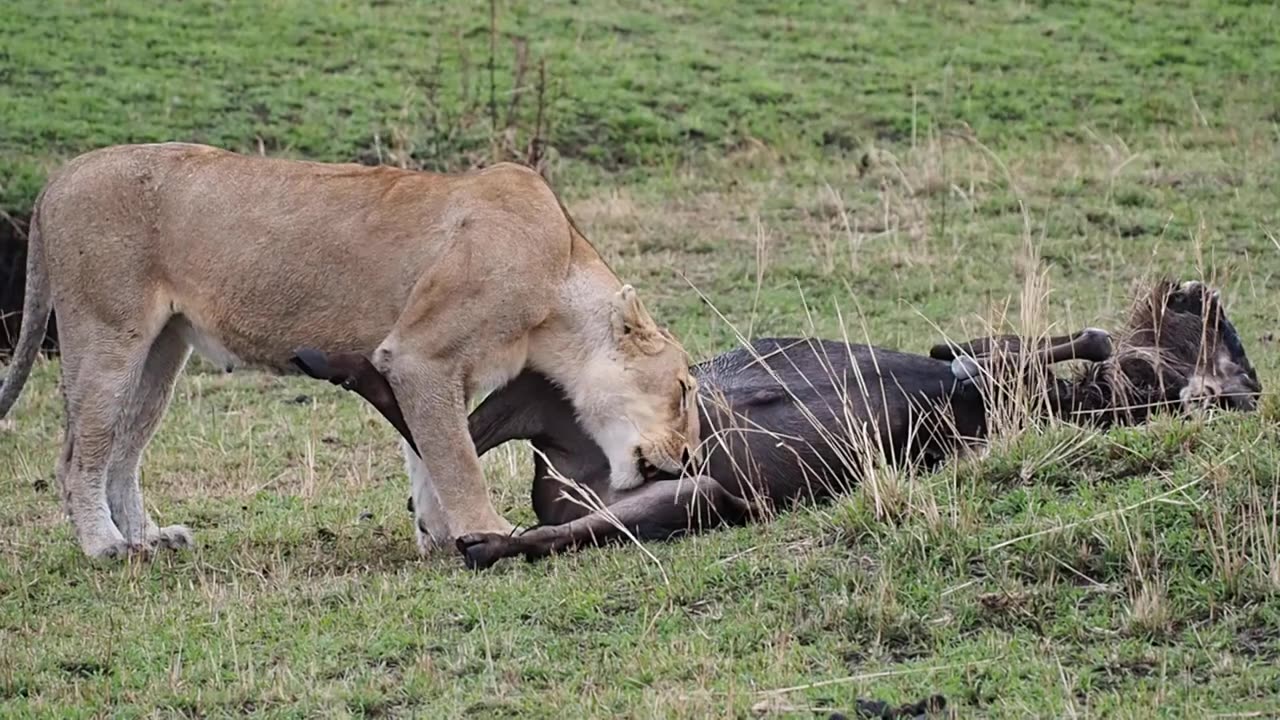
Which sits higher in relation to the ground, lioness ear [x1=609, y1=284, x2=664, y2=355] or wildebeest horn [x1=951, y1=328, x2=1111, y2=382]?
lioness ear [x1=609, y1=284, x2=664, y2=355]

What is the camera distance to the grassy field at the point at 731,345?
5129mm

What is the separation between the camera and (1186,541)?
5.46 meters

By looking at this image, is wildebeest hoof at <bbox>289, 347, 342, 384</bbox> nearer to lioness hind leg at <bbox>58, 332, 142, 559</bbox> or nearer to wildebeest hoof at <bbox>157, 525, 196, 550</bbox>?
lioness hind leg at <bbox>58, 332, 142, 559</bbox>

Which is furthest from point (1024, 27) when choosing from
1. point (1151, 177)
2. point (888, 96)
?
point (1151, 177)

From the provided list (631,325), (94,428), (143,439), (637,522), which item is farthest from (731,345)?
(94,428)

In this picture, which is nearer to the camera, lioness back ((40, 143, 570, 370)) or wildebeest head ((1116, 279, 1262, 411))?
lioness back ((40, 143, 570, 370))

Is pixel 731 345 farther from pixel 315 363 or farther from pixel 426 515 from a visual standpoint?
pixel 315 363

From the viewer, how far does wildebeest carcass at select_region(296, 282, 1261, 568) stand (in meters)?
6.60

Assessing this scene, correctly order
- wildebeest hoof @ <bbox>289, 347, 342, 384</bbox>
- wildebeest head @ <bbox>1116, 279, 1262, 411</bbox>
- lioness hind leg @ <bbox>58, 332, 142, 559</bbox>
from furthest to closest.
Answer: wildebeest head @ <bbox>1116, 279, 1262, 411</bbox>
lioness hind leg @ <bbox>58, 332, 142, 559</bbox>
wildebeest hoof @ <bbox>289, 347, 342, 384</bbox>

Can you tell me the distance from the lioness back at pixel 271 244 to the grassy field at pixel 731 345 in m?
0.83

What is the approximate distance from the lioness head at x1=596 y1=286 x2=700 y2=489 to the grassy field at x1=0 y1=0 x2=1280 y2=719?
2.05 ft

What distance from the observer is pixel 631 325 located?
6.93 meters

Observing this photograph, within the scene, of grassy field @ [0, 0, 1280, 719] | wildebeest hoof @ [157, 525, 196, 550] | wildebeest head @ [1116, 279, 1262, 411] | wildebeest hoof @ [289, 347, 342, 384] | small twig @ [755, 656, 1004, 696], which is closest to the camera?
small twig @ [755, 656, 1004, 696]

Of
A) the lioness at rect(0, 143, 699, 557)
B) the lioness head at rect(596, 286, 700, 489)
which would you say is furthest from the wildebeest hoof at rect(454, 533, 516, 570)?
the lioness head at rect(596, 286, 700, 489)
